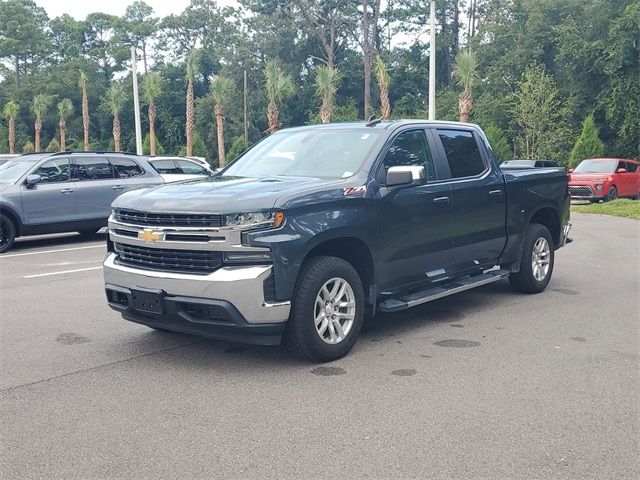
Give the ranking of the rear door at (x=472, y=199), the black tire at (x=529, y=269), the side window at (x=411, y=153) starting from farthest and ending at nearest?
the black tire at (x=529, y=269) < the rear door at (x=472, y=199) < the side window at (x=411, y=153)

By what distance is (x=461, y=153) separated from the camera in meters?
7.29

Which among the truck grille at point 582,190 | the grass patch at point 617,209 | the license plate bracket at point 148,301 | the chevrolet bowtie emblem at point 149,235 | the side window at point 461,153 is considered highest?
the side window at point 461,153

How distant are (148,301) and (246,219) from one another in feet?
3.33

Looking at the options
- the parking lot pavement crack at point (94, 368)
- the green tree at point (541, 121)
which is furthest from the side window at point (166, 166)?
the green tree at point (541, 121)

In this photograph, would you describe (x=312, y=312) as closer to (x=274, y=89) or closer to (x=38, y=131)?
(x=274, y=89)

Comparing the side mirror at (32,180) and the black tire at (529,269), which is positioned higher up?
the side mirror at (32,180)

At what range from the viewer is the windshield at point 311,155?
6.22 m

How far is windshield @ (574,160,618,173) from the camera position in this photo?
24594 millimetres

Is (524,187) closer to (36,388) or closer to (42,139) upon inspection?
(36,388)

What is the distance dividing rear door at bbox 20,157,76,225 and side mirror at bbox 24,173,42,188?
0.05m

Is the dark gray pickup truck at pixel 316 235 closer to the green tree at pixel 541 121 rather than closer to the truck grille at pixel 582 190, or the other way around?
the truck grille at pixel 582 190

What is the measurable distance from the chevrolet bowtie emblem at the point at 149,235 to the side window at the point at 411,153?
2.07 m

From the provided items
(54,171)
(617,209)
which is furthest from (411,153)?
(617,209)

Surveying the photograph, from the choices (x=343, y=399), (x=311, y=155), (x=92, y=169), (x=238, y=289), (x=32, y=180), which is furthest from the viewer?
(x=92, y=169)
